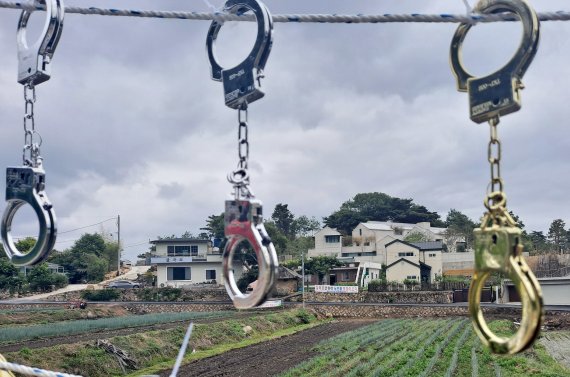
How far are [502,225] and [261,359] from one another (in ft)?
67.1

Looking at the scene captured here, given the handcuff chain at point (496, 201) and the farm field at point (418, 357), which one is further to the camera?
the farm field at point (418, 357)

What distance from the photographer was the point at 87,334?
92.5ft

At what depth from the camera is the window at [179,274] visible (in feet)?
182

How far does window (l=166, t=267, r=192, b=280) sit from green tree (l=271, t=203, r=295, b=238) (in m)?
23.5

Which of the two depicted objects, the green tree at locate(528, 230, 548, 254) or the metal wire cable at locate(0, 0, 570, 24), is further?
the green tree at locate(528, 230, 548, 254)

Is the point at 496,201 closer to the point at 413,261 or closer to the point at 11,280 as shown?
the point at 413,261

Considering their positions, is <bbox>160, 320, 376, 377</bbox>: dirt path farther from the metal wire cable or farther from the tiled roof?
the tiled roof

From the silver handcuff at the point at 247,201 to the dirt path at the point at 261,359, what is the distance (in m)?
16.5

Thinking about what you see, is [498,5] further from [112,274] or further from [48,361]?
[112,274]

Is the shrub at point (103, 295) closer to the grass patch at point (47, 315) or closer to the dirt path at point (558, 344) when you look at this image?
the grass patch at point (47, 315)

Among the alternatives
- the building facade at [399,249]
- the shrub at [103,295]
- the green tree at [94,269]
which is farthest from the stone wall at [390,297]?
the green tree at [94,269]

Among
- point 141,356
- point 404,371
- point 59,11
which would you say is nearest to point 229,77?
point 59,11

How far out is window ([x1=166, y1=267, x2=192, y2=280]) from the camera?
55594 millimetres

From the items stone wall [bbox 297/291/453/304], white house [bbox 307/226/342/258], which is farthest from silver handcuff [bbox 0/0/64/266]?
white house [bbox 307/226/342/258]
